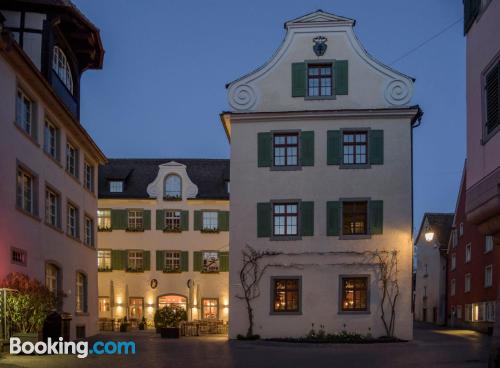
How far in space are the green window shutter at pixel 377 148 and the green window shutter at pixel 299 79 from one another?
315 cm

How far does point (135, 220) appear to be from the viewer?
4909 centimetres

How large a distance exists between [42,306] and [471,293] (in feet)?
102

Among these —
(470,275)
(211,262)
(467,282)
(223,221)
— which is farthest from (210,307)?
(470,275)

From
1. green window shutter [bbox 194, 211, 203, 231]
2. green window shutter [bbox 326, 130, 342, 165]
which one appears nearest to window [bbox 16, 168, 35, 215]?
green window shutter [bbox 326, 130, 342, 165]

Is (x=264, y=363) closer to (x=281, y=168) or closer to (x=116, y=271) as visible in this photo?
(x=281, y=168)

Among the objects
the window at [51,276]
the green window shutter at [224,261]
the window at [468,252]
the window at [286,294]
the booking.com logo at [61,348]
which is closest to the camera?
the booking.com logo at [61,348]

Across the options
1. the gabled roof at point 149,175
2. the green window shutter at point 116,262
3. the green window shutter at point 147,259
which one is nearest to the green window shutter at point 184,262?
the green window shutter at point 147,259

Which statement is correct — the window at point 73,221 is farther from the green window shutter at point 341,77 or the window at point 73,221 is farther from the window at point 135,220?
the window at point 135,220

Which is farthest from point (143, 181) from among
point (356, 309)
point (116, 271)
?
point (356, 309)

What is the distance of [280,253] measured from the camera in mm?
28156

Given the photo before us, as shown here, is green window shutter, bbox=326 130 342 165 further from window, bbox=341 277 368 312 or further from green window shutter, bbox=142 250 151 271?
green window shutter, bbox=142 250 151 271

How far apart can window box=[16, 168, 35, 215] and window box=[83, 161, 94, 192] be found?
8253 mm

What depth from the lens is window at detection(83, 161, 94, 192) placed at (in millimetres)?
32500

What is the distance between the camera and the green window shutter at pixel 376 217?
2791cm
